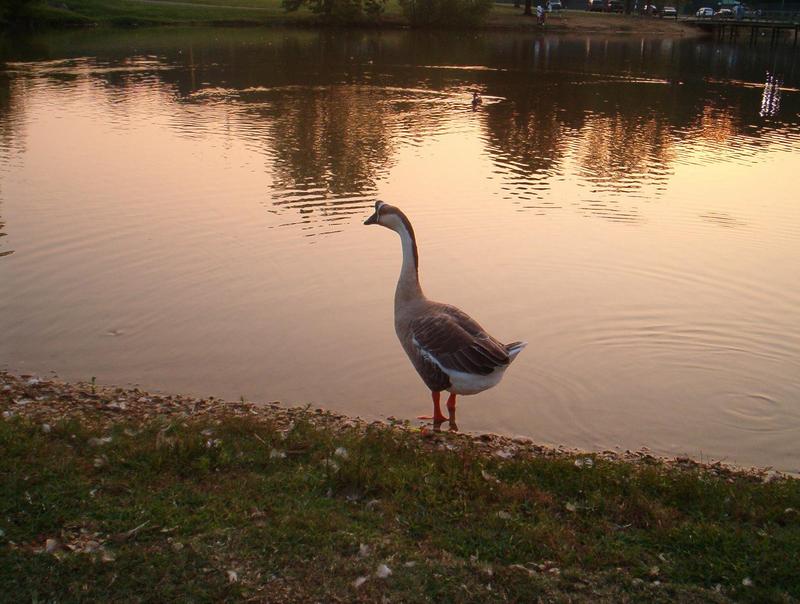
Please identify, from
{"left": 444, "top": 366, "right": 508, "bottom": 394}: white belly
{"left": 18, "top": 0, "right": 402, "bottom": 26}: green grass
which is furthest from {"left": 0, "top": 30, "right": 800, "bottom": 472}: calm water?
{"left": 18, "top": 0, "right": 402, "bottom": 26}: green grass

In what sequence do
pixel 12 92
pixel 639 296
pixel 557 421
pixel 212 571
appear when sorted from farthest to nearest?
1. pixel 12 92
2. pixel 639 296
3. pixel 557 421
4. pixel 212 571

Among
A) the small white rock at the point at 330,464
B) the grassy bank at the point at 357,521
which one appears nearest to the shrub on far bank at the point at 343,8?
the grassy bank at the point at 357,521

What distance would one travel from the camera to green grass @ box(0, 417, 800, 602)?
19.1ft

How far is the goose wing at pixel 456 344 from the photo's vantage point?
888cm

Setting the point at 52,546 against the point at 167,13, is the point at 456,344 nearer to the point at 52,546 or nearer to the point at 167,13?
the point at 52,546

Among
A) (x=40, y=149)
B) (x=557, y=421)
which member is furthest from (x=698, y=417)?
(x=40, y=149)

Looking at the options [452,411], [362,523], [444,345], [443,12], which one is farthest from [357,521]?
[443,12]

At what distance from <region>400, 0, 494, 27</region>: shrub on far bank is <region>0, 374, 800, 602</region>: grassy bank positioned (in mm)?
90630

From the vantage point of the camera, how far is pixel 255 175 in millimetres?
23016

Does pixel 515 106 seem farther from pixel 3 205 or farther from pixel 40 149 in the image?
pixel 3 205

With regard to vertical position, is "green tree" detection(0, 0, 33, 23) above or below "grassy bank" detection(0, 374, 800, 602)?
above

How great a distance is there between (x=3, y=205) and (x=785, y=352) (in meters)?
17.1

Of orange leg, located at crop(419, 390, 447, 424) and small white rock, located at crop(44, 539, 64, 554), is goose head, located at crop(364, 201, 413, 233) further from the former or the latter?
small white rock, located at crop(44, 539, 64, 554)

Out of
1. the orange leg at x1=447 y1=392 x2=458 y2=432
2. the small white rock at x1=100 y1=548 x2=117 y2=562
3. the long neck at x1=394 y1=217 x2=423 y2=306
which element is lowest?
the orange leg at x1=447 y1=392 x2=458 y2=432
